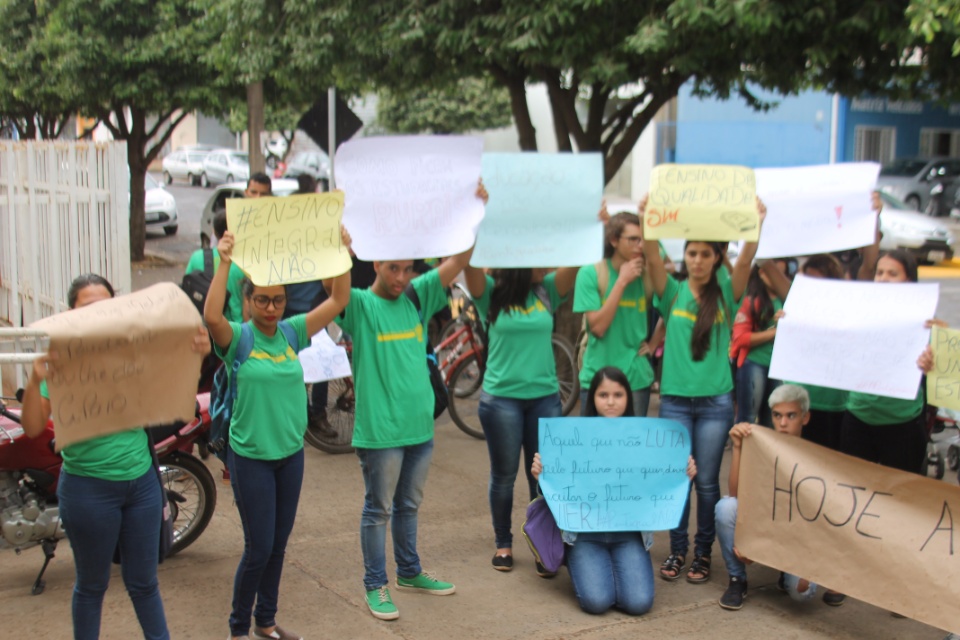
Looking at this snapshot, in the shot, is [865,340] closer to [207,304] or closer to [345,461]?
[207,304]

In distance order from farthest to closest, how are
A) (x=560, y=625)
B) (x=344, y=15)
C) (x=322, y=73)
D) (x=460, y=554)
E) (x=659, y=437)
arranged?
(x=322, y=73)
(x=344, y=15)
(x=460, y=554)
(x=659, y=437)
(x=560, y=625)

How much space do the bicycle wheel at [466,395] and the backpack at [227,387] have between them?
12.1 ft

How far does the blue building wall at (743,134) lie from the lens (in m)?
33.9

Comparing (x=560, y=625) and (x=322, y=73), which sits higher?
(x=322, y=73)

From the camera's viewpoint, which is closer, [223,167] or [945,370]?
[945,370]

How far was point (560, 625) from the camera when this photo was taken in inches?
189

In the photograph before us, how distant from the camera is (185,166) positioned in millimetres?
40656

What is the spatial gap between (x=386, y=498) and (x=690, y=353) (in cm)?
164

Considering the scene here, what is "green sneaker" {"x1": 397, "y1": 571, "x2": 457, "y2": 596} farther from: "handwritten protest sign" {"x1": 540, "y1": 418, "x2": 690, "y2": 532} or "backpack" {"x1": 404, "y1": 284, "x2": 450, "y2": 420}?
"backpack" {"x1": 404, "y1": 284, "x2": 450, "y2": 420}

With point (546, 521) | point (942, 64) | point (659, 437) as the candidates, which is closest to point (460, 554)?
point (546, 521)

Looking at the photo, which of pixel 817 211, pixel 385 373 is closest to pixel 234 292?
pixel 385 373

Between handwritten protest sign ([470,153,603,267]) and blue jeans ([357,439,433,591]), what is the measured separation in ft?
3.33

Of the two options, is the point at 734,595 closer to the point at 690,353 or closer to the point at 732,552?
the point at 732,552

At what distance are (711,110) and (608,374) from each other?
30.1 m
